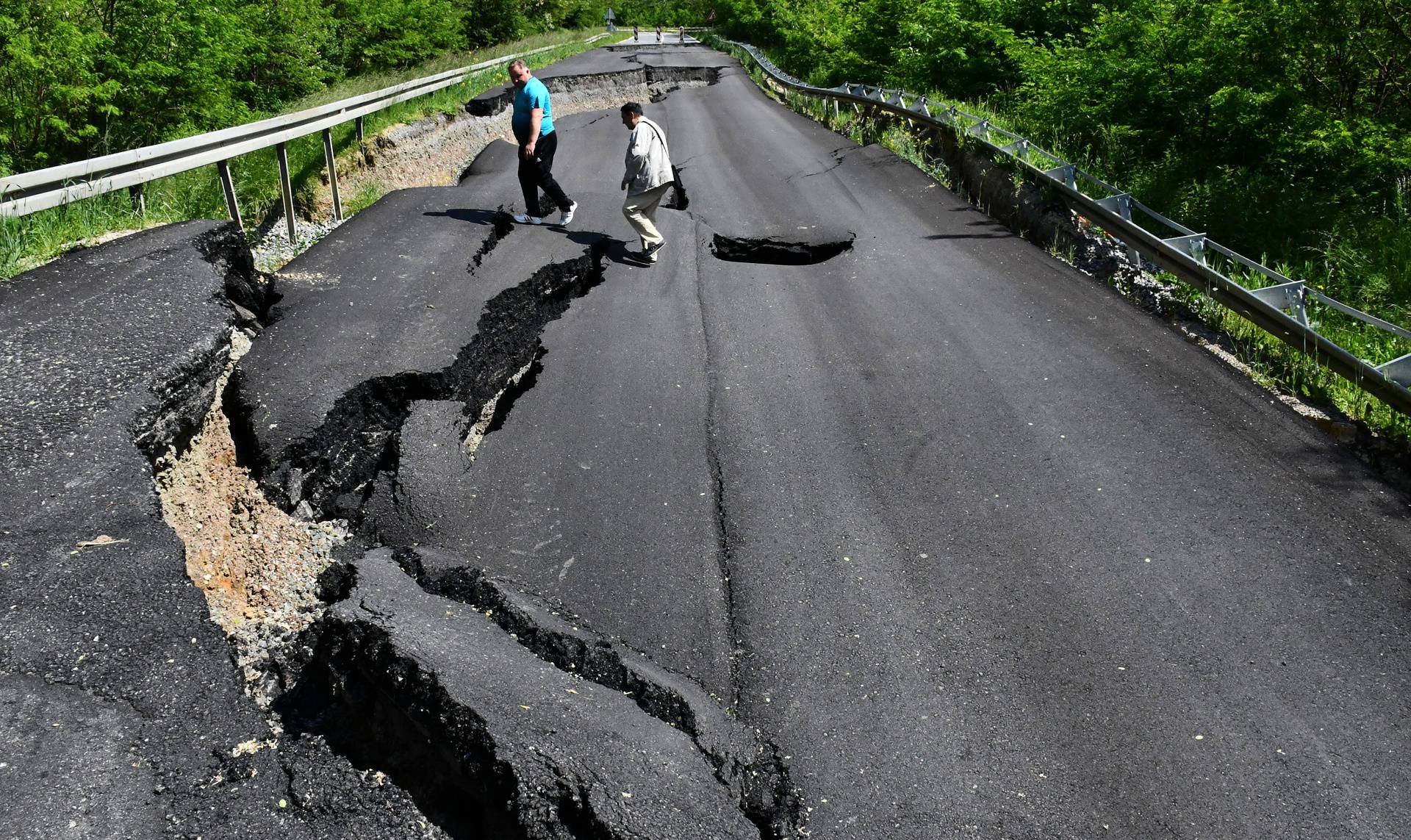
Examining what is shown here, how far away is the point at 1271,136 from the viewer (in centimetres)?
983

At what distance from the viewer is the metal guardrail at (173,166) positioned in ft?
20.3

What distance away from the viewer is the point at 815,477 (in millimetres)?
5363

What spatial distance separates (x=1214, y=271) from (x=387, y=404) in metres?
6.20

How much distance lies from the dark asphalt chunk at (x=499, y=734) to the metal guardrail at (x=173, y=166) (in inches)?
173

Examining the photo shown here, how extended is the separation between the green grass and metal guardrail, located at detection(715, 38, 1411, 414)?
7829 millimetres

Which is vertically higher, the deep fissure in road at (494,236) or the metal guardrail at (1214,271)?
the metal guardrail at (1214,271)

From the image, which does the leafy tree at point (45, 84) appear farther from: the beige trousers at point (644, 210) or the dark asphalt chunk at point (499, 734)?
the dark asphalt chunk at point (499, 734)

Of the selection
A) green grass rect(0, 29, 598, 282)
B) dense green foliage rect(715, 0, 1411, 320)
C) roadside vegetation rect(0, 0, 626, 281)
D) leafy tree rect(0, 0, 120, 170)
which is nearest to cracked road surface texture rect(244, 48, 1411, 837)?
green grass rect(0, 29, 598, 282)

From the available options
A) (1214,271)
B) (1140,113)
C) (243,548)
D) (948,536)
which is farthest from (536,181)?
(1140,113)

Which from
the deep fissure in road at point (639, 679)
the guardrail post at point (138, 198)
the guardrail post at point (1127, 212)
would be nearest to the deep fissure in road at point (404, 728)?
the deep fissure in road at point (639, 679)

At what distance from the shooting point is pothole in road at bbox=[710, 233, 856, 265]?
9.54 metres

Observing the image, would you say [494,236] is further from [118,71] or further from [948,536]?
[118,71]

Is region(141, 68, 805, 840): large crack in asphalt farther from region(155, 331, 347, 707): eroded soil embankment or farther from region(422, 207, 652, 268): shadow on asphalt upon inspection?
region(422, 207, 652, 268): shadow on asphalt

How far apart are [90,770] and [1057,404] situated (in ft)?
18.0
